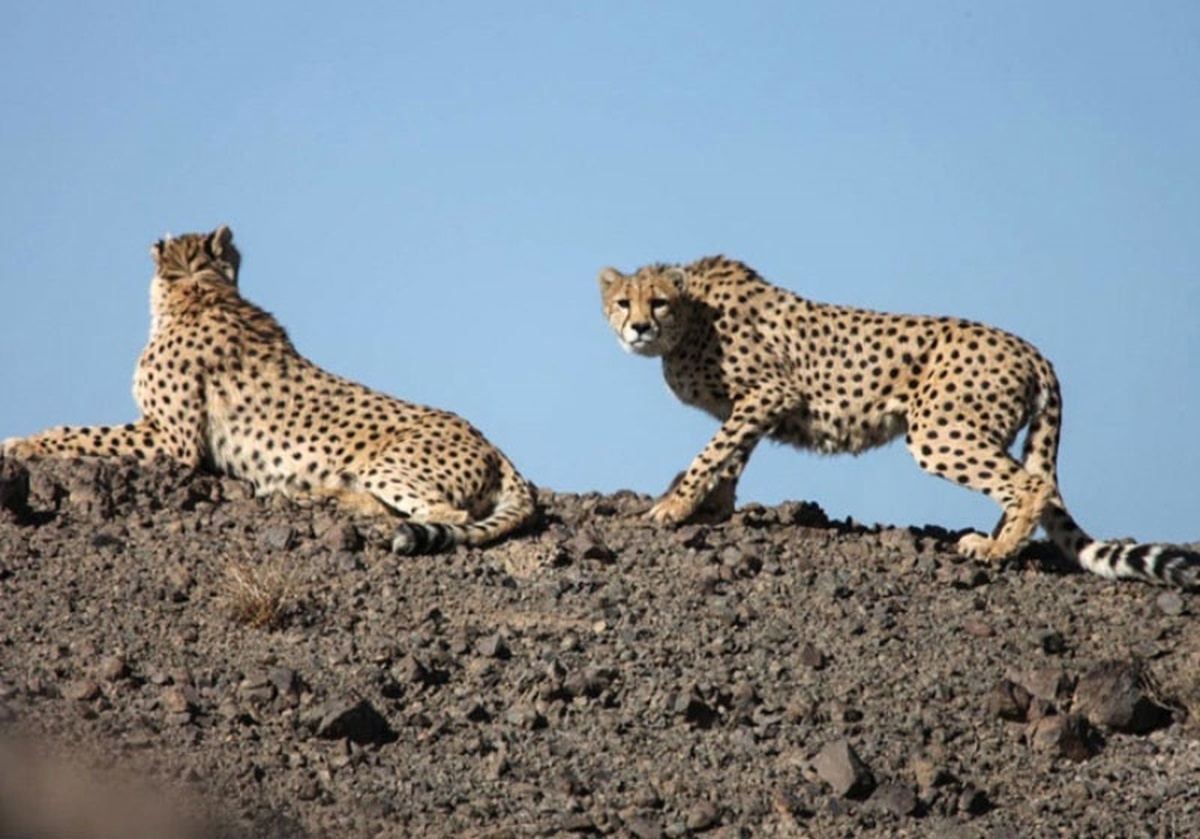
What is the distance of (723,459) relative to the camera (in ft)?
36.5

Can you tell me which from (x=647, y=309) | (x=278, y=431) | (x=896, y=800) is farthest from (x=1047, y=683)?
(x=278, y=431)

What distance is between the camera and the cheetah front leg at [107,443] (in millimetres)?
11094

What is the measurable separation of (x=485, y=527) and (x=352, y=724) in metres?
2.00

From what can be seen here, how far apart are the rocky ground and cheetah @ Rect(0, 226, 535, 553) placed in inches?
12.5

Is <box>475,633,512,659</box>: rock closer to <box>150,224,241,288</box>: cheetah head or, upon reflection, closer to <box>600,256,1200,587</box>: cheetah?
<box>600,256,1200,587</box>: cheetah

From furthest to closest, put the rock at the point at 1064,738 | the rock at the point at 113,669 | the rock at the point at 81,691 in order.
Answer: the rock at the point at 1064,738
the rock at the point at 113,669
the rock at the point at 81,691

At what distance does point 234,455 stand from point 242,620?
2014 mm

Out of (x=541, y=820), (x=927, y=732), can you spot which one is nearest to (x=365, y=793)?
(x=541, y=820)

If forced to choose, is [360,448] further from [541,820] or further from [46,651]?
[541,820]

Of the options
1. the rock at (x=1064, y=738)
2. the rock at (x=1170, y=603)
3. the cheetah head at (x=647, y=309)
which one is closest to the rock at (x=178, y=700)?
the rock at (x=1064, y=738)

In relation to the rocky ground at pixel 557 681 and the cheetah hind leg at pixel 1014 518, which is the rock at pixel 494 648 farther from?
the cheetah hind leg at pixel 1014 518

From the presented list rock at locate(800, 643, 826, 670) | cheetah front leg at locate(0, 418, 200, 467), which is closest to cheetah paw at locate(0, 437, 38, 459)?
cheetah front leg at locate(0, 418, 200, 467)

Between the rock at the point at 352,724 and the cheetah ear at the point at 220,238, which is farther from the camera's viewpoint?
the cheetah ear at the point at 220,238

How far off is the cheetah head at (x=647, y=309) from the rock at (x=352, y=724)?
3328mm
